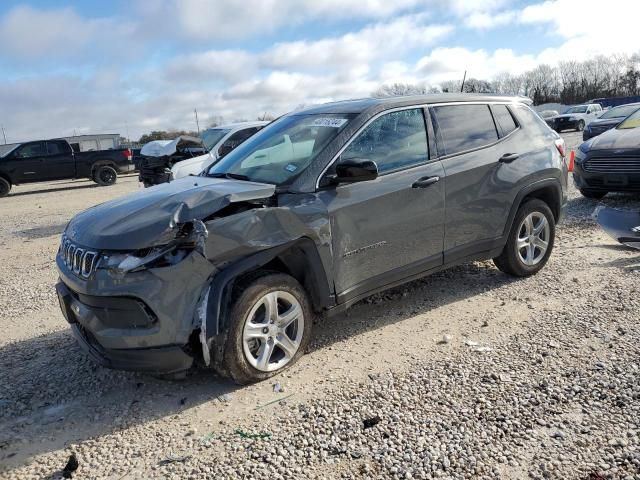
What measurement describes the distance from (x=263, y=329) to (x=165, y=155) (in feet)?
28.3

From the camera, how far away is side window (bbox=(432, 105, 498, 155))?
14.9 ft

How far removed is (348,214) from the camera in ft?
12.5

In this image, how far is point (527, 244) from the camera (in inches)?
205

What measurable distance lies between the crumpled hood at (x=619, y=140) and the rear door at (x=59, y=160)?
17555 mm

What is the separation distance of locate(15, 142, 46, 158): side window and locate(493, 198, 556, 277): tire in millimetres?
18886

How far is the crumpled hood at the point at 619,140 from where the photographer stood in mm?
8086

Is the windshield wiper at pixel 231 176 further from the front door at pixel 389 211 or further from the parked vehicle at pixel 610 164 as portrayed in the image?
the parked vehicle at pixel 610 164

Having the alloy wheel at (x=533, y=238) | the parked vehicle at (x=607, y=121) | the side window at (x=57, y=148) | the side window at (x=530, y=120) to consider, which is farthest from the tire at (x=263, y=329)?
the side window at (x=57, y=148)

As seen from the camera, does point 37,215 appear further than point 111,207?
Yes

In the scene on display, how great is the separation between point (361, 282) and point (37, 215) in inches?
441

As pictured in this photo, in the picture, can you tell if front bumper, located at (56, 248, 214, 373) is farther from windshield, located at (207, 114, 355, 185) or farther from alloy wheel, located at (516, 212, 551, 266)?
alloy wheel, located at (516, 212, 551, 266)

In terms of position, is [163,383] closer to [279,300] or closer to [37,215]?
[279,300]

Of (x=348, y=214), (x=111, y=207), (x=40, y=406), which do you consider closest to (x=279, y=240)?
(x=348, y=214)

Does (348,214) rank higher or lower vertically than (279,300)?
higher
